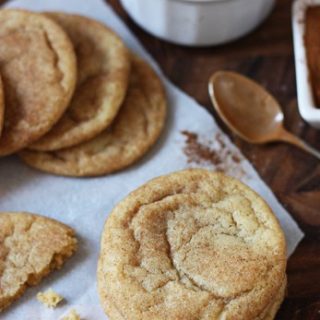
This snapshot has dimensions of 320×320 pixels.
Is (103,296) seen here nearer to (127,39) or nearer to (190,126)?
(190,126)

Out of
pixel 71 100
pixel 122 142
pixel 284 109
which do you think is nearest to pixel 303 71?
pixel 284 109

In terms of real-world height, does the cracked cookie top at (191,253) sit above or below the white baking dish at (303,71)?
below

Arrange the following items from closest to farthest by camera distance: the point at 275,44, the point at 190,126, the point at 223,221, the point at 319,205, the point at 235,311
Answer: the point at 235,311 < the point at 223,221 < the point at 319,205 < the point at 190,126 < the point at 275,44

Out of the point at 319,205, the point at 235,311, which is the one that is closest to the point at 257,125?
the point at 319,205

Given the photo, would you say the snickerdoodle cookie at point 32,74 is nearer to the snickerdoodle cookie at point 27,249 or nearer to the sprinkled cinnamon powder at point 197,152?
the snickerdoodle cookie at point 27,249

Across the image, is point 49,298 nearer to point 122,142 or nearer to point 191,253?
point 191,253

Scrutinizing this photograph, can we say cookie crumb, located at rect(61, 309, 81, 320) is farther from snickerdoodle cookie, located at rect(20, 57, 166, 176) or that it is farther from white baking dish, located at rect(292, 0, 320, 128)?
white baking dish, located at rect(292, 0, 320, 128)

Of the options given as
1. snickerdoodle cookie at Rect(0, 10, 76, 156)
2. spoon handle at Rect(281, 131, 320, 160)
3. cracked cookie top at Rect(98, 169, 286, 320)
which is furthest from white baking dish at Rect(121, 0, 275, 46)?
cracked cookie top at Rect(98, 169, 286, 320)

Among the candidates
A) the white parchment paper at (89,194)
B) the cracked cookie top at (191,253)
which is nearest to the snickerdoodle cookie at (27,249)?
the white parchment paper at (89,194)
